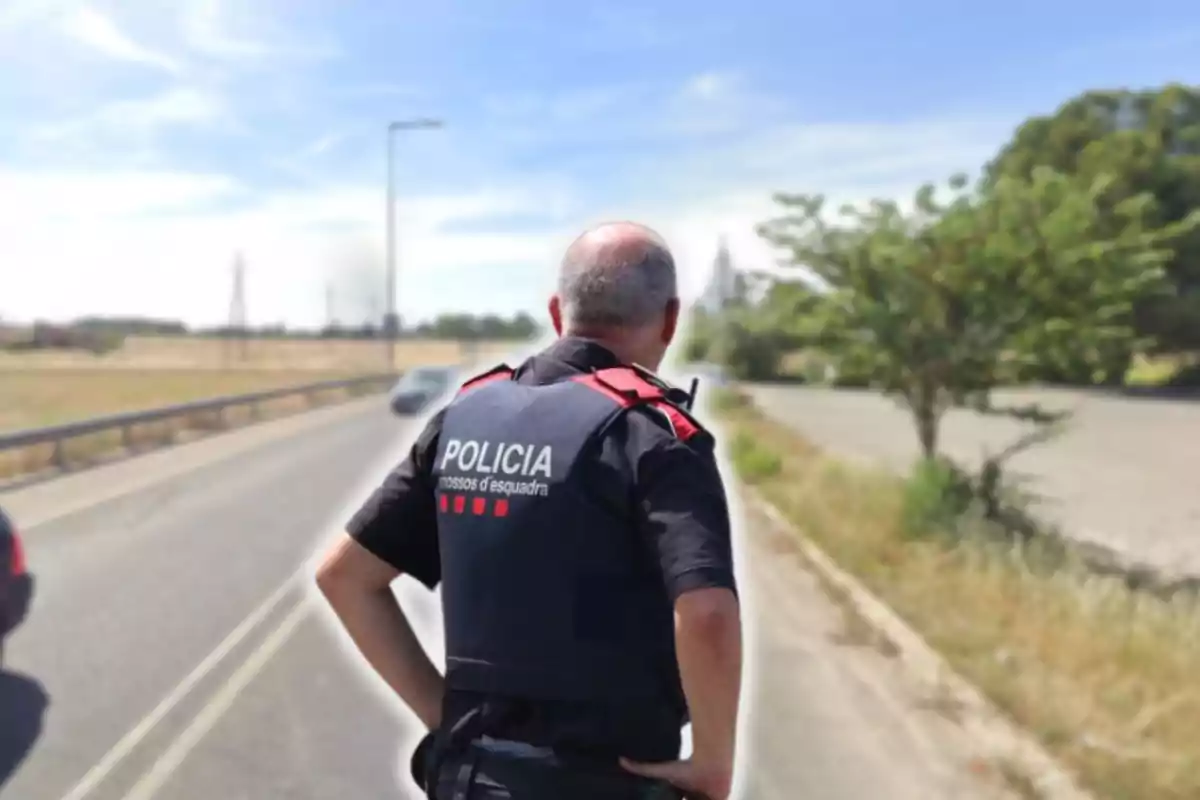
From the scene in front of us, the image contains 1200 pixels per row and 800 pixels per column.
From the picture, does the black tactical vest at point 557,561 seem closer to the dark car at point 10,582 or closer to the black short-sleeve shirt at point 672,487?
the black short-sleeve shirt at point 672,487

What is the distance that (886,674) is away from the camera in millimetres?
8312

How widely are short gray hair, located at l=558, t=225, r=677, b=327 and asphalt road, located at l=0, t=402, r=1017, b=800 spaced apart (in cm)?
93

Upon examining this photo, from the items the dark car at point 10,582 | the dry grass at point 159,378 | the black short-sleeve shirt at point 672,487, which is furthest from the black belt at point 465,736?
the dark car at point 10,582

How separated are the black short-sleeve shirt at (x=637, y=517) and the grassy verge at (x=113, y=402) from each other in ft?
58.2

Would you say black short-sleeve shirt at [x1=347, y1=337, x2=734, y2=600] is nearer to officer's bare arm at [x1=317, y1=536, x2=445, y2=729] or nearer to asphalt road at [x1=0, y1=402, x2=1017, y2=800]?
officer's bare arm at [x1=317, y1=536, x2=445, y2=729]

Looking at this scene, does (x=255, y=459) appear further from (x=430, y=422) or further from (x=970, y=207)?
(x=430, y=422)

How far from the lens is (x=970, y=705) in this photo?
7250mm

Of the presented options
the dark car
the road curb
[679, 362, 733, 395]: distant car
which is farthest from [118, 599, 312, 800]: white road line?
the road curb

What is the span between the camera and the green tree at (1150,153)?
49094 millimetres

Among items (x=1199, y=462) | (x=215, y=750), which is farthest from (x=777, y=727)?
(x=1199, y=462)

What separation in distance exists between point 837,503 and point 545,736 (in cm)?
1266

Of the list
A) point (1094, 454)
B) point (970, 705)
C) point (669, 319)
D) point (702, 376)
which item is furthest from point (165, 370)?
point (669, 319)

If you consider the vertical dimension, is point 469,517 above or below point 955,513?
above

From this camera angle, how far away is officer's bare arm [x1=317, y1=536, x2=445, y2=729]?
107 inches
